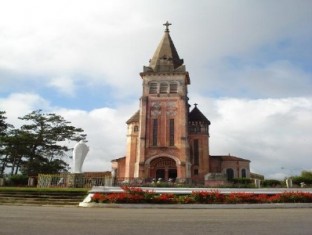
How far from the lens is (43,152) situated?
4616 cm

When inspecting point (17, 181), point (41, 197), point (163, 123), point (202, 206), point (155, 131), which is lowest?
point (202, 206)

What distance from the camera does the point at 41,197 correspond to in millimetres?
19875

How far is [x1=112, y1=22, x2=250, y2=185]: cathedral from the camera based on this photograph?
44.5 m

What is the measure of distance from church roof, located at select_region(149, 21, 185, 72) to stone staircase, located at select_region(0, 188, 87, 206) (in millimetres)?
30886

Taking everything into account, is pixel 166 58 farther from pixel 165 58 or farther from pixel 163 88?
pixel 163 88

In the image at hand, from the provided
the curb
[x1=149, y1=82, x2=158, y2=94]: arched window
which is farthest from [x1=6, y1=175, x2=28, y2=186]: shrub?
[x1=149, y1=82, x2=158, y2=94]: arched window

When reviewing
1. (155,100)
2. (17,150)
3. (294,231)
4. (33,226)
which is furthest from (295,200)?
(17,150)

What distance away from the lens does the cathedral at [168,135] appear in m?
44.5

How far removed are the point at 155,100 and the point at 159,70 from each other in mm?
4605

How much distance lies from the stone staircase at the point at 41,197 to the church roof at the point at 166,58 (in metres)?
30.9

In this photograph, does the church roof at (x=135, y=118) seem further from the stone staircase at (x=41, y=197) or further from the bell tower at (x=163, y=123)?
the stone staircase at (x=41, y=197)

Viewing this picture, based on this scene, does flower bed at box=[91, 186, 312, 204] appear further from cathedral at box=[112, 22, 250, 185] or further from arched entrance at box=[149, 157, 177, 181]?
arched entrance at box=[149, 157, 177, 181]

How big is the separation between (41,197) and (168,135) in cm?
2718

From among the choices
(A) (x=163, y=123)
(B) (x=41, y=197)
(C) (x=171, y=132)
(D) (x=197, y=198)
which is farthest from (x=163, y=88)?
(D) (x=197, y=198)
